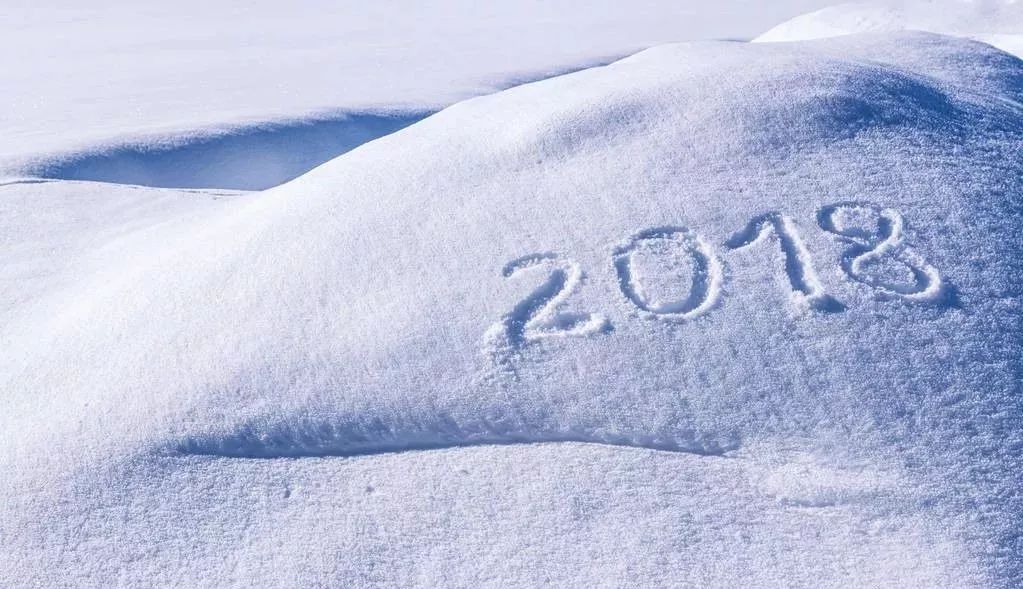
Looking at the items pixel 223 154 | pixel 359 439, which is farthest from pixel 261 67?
pixel 359 439

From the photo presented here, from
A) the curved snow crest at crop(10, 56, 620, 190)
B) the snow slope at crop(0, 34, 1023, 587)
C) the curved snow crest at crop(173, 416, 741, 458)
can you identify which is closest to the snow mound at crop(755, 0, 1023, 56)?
the curved snow crest at crop(10, 56, 620, 190)

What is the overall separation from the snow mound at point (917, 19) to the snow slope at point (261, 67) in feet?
4.07

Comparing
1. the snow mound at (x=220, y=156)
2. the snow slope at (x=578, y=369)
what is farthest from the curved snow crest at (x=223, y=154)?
the snow slope at (x=578, y=369)

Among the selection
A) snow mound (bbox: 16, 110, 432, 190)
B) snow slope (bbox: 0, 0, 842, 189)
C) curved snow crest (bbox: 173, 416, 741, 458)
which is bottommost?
curved snow crest (bbox: 173, 416, 741, 458)

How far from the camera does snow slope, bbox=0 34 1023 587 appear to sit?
1541mm

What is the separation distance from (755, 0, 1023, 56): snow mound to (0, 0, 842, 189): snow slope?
1240 mm

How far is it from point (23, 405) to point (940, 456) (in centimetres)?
180

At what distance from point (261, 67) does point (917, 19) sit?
4140mm

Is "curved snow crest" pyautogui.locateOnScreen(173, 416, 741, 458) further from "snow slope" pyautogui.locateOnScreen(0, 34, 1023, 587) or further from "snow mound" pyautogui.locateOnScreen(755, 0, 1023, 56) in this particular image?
"snow mound" pyautogui.locateOnScreen(755, 0, 1023, 56)

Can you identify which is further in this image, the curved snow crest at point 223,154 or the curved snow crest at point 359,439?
the curved snow crest at point 223,154

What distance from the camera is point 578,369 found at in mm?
1742

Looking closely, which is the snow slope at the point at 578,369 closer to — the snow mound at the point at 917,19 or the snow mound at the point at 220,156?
the snow mound at the point at 220,156

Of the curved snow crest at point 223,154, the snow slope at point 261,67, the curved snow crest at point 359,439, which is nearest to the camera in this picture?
the curved snow crest at point 359,439

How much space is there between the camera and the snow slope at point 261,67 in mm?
3894
